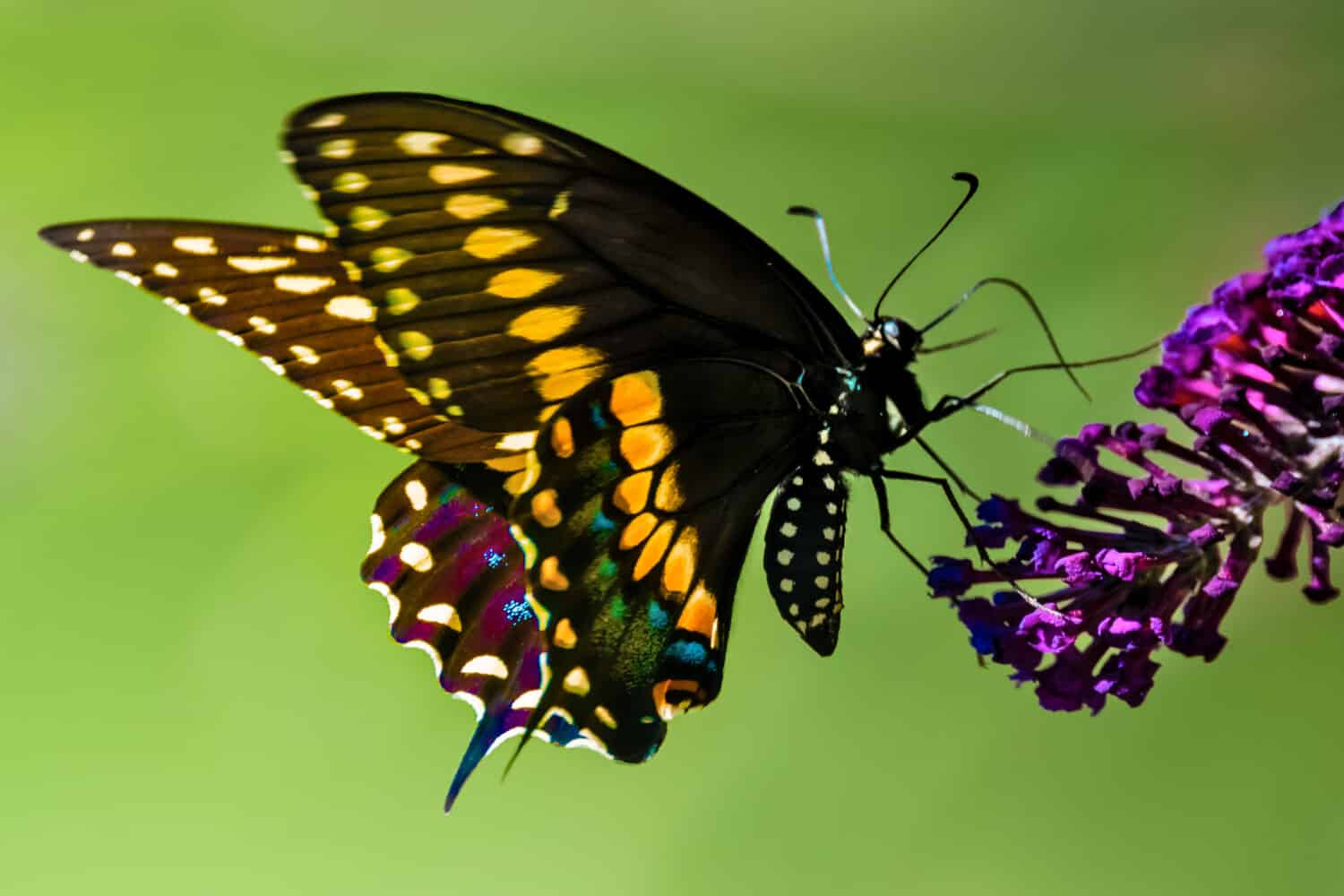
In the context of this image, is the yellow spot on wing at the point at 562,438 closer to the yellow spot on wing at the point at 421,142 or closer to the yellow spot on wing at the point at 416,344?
the yellow spot on wing at the point at 416,344

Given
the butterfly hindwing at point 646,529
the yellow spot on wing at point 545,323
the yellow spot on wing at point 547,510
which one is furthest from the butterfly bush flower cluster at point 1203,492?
the yellow spot on wing at point 545,323

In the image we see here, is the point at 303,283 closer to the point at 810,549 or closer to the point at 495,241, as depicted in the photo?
the point at 495,241

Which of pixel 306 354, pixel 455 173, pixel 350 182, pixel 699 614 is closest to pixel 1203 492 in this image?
pixel 699 614

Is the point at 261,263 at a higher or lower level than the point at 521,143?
lower

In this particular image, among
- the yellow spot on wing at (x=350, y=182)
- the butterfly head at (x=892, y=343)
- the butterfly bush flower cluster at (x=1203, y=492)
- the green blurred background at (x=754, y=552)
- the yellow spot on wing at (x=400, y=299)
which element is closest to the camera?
the butterfly bush flower cluster at (x=1203, y=492)

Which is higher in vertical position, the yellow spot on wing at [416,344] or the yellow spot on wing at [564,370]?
the yellow spot on wing at [416,344]

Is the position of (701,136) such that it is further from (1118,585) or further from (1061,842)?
(1118,585)
